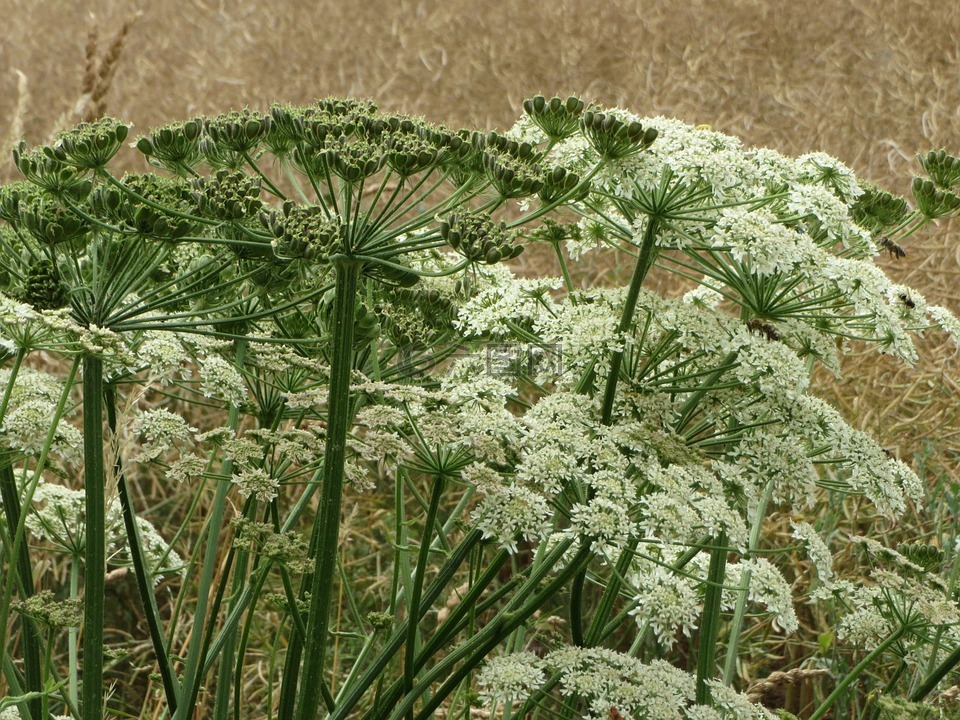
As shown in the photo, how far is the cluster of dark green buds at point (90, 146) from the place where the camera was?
2428 millimetres

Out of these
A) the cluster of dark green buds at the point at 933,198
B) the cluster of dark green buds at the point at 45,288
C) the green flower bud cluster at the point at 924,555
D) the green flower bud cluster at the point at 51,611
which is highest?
the cluster of dark green buds at the point at 933,198

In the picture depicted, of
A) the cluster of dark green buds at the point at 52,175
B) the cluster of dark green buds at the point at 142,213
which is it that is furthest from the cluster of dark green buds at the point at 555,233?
the cluster of dark green buds at the point at 52,175

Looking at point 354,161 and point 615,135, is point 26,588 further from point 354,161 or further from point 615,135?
point 615,135

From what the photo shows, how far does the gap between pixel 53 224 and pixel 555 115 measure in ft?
4.05

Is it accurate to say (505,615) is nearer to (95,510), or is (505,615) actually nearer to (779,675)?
(95,510)

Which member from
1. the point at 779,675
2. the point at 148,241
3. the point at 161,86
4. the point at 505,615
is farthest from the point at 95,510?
the point at 161,86

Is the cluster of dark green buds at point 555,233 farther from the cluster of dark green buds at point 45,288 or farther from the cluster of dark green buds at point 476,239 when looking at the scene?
the cluster of dark green buds at point 45,288

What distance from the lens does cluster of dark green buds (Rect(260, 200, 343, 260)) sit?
2.15 metres

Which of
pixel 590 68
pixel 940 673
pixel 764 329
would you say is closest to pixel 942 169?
pixel 764 329

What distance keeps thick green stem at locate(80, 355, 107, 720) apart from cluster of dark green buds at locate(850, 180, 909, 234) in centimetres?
209

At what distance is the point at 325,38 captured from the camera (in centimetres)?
952

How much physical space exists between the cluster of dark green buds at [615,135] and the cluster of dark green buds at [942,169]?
100cm

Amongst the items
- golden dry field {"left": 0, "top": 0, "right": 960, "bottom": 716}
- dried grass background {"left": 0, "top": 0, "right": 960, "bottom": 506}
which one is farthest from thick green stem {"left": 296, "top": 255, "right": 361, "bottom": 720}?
dried grass background {"left": 0, "top": 0, "right": 960, "bottom": 506}

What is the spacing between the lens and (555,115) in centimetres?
271
